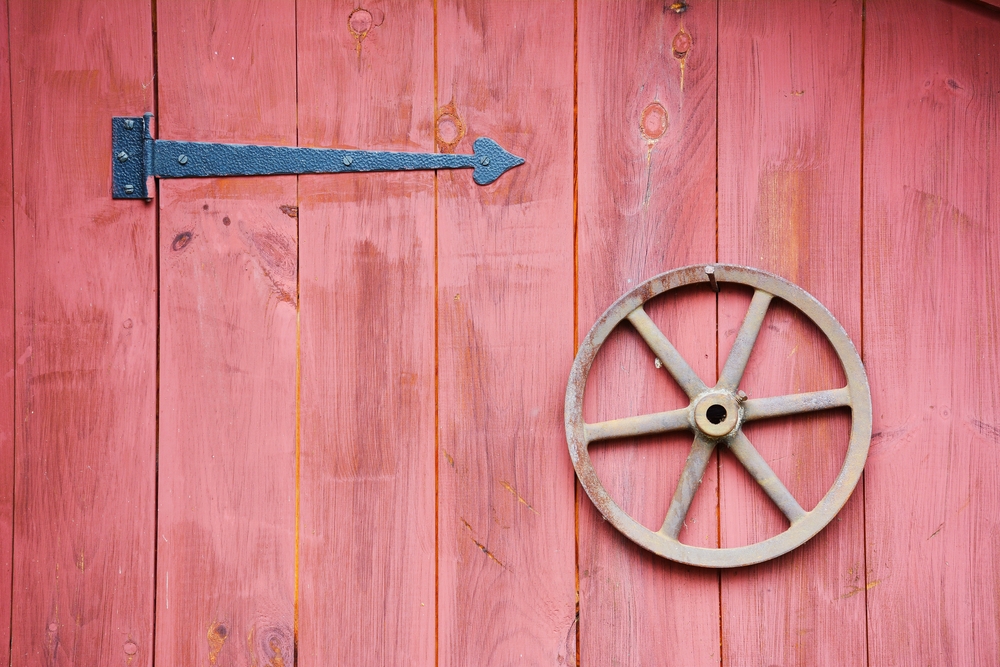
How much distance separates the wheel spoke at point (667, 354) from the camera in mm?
1024

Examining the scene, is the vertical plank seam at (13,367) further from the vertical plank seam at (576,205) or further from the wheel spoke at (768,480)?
the wheel spoke at (768,480)

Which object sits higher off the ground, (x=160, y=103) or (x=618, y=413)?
(x=160, y=103)

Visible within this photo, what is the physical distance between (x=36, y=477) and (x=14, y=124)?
0.50 meters

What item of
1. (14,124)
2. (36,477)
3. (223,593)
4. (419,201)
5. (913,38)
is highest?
(913,38)

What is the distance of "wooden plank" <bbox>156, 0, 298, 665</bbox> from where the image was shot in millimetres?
1076

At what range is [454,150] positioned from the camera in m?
1.08

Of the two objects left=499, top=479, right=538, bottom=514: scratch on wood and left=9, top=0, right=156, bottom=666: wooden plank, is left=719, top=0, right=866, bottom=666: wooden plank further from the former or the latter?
left=9, top=0, right=156, bottom=666: wooden plank

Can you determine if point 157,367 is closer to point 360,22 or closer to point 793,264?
point 360,22

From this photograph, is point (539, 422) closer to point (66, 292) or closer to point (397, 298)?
point (397, 298)

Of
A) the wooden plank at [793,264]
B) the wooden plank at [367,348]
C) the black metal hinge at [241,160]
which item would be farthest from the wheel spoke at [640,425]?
the black metal hinge at [241,160]

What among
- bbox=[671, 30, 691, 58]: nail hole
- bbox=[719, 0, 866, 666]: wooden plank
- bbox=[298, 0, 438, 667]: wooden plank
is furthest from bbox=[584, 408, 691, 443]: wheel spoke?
bbox=[671, 30, 691, 58]: nail hole

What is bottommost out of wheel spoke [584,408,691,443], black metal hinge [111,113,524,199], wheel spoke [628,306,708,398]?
wheel spoke [584,408,691,443]

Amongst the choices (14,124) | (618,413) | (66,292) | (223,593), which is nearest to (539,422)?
(618,413)

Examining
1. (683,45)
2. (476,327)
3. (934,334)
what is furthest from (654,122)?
(934,334)
